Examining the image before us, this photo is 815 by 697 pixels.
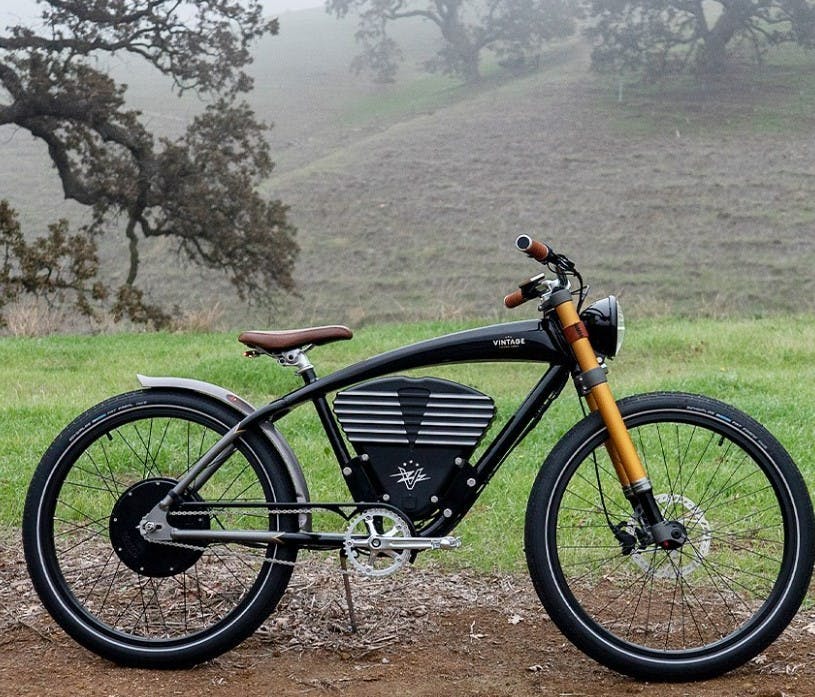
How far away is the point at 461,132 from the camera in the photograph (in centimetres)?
4538

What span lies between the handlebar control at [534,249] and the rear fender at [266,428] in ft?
3.49

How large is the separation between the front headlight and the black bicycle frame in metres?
0.10

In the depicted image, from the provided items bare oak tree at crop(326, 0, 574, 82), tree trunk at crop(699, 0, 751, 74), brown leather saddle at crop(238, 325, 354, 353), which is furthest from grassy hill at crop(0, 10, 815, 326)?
brown leather saddle at crop(238, 325, 354, 353)

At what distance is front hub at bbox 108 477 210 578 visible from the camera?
3791mm

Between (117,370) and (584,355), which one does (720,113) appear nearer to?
(117,370)

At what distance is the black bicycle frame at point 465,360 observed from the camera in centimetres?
363

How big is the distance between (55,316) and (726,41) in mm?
40385

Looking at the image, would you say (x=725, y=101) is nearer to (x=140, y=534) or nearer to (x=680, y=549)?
(x=680, y=549)

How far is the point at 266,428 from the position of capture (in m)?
3.73

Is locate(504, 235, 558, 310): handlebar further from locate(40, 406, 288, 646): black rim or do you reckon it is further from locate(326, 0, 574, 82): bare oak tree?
locate(326, 0, 574, 82): bare oak tree

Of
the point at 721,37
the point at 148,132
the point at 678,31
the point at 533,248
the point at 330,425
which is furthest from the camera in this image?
the point at 721,37

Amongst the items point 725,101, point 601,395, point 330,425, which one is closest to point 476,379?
point 330,425

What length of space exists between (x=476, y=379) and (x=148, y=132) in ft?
40.4

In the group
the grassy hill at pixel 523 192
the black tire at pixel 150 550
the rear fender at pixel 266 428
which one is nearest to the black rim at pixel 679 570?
the rear fender at pixel 266 428
